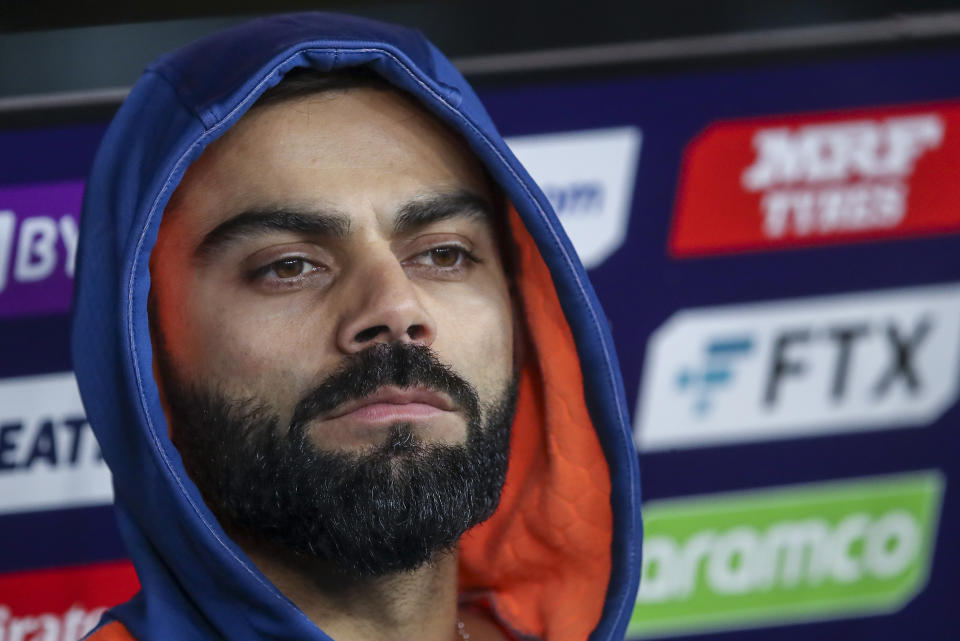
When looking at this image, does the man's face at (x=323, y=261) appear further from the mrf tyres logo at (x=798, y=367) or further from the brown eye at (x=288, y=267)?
the mrf tyres logo at (x=798, y=367)

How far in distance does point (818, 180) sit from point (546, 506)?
660mm

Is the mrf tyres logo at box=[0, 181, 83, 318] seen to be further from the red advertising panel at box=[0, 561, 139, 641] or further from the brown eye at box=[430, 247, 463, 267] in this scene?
the brown eye at box=[430, 247, 463, 267]

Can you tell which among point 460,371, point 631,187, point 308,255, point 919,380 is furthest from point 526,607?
point 919,380

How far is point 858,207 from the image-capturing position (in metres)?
1.63

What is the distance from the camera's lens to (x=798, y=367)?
5.41 ft

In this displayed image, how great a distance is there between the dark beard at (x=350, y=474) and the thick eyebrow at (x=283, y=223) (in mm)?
110

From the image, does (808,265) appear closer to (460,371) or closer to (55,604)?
(460,371)

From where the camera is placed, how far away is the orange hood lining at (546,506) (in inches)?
46.4

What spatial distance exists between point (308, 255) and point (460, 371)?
6.2 inches

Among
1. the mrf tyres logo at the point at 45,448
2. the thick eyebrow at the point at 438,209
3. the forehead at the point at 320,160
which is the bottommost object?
the mrf tyres logo at the point at 45,448

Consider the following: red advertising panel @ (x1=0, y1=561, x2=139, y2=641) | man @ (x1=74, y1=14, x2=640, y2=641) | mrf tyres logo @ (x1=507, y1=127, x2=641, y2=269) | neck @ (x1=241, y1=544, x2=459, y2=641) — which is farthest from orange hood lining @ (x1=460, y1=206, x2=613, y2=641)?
red advertising panel @ (x1=0, y1=561, x2=139, y2=641)

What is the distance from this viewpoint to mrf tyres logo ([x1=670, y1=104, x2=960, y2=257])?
1.59 m

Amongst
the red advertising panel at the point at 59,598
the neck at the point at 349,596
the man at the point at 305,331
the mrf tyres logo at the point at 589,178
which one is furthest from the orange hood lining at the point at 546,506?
the red advertising panel at the point at 59,598

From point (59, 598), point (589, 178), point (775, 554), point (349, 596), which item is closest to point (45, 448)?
point (59, 598)
